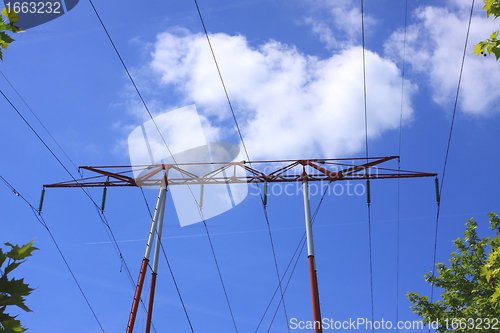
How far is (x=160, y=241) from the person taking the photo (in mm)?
17547

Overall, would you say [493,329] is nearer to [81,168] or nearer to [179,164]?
[179,164]

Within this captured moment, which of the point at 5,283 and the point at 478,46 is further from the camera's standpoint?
the point at 478,46

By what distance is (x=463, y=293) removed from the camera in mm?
17312

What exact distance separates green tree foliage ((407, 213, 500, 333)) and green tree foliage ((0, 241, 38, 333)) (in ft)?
53.2

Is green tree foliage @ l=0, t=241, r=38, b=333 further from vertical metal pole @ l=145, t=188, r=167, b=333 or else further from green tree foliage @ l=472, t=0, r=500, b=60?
vertical metal pole @ l=145, t=188, r=167, b=333

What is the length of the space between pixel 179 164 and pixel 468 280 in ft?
44.5

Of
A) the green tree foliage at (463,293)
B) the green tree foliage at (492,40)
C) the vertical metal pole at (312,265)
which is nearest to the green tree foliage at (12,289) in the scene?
the green tree foliage at (492,40)

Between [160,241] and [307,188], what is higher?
[307,188]

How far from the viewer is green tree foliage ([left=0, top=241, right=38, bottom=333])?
3476 millimetres

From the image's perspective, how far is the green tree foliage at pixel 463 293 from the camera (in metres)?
15.8

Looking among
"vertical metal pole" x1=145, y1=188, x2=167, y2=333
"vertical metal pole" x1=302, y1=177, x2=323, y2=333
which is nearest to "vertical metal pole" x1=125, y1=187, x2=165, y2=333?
"vertical metal pole" x1=145, y1=188, x2=167, y2=333

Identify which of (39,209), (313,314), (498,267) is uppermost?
(39,209)

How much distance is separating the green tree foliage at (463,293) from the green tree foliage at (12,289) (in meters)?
16.2

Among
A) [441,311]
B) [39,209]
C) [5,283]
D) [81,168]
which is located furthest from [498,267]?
[39,209]
